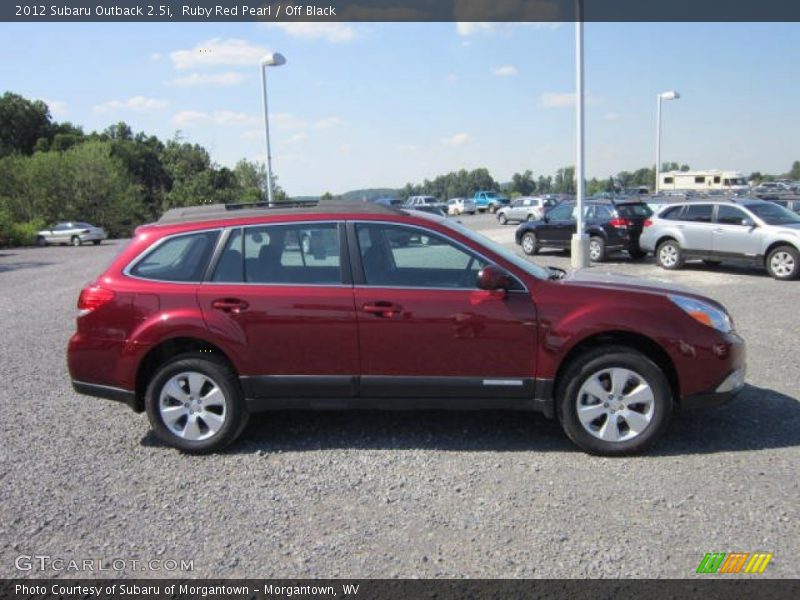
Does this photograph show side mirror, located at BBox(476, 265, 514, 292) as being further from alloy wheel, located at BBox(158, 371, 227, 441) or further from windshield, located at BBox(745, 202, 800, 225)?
windshield, located at BBox(745, 202, 800, 225)

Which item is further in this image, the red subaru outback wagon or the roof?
the roof

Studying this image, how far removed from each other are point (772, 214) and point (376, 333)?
12.2 metres

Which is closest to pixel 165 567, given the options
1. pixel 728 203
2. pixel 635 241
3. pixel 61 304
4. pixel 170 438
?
pixel 170 438

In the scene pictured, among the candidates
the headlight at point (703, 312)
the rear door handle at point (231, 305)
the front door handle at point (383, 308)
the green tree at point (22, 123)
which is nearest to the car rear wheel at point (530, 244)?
the headlight at point (703, 312)

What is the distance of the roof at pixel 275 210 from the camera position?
4.78m

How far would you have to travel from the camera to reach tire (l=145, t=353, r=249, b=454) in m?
4.50

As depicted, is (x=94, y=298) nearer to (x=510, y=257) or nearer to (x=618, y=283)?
(x=510, y=257)

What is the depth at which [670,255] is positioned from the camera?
14734mm

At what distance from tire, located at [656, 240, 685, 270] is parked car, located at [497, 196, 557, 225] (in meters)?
21.4

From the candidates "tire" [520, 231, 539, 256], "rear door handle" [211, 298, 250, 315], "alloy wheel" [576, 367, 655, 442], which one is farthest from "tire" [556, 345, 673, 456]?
"tire" [520, 231, 539, 256]

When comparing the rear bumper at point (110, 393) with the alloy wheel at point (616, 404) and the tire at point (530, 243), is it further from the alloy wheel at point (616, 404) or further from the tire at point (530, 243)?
the tire at point (530, 243)

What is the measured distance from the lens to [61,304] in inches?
480

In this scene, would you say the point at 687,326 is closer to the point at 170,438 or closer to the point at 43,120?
the point at 170,438

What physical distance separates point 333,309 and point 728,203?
12.2 meters
